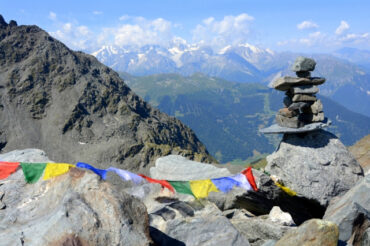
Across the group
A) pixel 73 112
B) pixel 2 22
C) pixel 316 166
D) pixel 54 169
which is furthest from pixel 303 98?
pixel 2 22

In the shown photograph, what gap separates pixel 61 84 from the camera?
73.8m

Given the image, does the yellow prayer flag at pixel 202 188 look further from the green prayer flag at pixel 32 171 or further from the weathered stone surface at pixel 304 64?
the weathered stone surface at pixel 304 64

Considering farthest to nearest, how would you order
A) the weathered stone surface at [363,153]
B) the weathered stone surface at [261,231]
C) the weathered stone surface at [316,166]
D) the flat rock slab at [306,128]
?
1. the weathered stone surface at [363,153]
2. the flat rock slab at [306,128]
3. the weathered stone surface at [316,166]
4. the weathered stone surface at [261,231]

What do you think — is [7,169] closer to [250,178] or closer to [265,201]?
Result: [250,178]

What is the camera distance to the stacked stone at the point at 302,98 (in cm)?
1356

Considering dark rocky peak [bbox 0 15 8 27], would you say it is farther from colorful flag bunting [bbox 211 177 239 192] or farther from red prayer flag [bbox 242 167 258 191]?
red prayer flag [bbox 242 167 258 191]

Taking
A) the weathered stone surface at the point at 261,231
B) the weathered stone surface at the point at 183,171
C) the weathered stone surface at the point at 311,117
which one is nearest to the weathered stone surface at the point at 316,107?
the weathered stone surface at the point at 311,117

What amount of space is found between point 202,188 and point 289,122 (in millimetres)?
5223

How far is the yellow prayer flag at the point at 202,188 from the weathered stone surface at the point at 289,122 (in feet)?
15.4

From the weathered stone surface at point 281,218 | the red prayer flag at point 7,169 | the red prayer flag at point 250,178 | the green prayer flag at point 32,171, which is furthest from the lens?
the red prayer flag at point 250,178

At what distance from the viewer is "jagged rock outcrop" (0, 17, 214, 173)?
57.3 meters

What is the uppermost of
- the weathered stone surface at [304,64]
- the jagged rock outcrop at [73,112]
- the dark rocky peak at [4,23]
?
the dark rocky peak at [4,23]

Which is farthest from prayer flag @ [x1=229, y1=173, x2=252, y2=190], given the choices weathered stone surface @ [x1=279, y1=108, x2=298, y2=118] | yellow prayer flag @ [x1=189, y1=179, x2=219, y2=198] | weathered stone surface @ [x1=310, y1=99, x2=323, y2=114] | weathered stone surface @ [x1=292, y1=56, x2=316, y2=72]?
weathered stone surface @ [x1=292, y1=56, x2=316, y2=72]

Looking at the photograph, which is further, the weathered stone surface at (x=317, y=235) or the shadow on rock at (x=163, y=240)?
the shadow on rock at (x=163, y=240)
